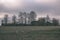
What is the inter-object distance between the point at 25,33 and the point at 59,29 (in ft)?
8.52

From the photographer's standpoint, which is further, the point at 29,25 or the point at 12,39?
the point at 29,25

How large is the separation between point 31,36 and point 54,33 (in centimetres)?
163

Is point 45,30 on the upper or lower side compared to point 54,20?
lower

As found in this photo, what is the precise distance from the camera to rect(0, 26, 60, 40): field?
9.79 m

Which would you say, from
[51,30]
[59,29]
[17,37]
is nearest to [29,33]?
[17,37]

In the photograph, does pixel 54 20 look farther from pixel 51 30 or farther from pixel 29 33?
pixel 29 33

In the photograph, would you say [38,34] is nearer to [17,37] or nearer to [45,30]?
[45,30]

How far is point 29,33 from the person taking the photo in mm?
9914

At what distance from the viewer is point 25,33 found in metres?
10.0

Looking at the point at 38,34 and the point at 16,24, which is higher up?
the point at 16,24

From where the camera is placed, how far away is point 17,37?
1017 centimetres

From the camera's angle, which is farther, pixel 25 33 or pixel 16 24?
pixel 16 24

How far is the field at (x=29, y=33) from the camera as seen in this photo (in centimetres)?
979

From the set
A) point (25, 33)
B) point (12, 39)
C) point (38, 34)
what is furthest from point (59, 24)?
point (12, 39)
